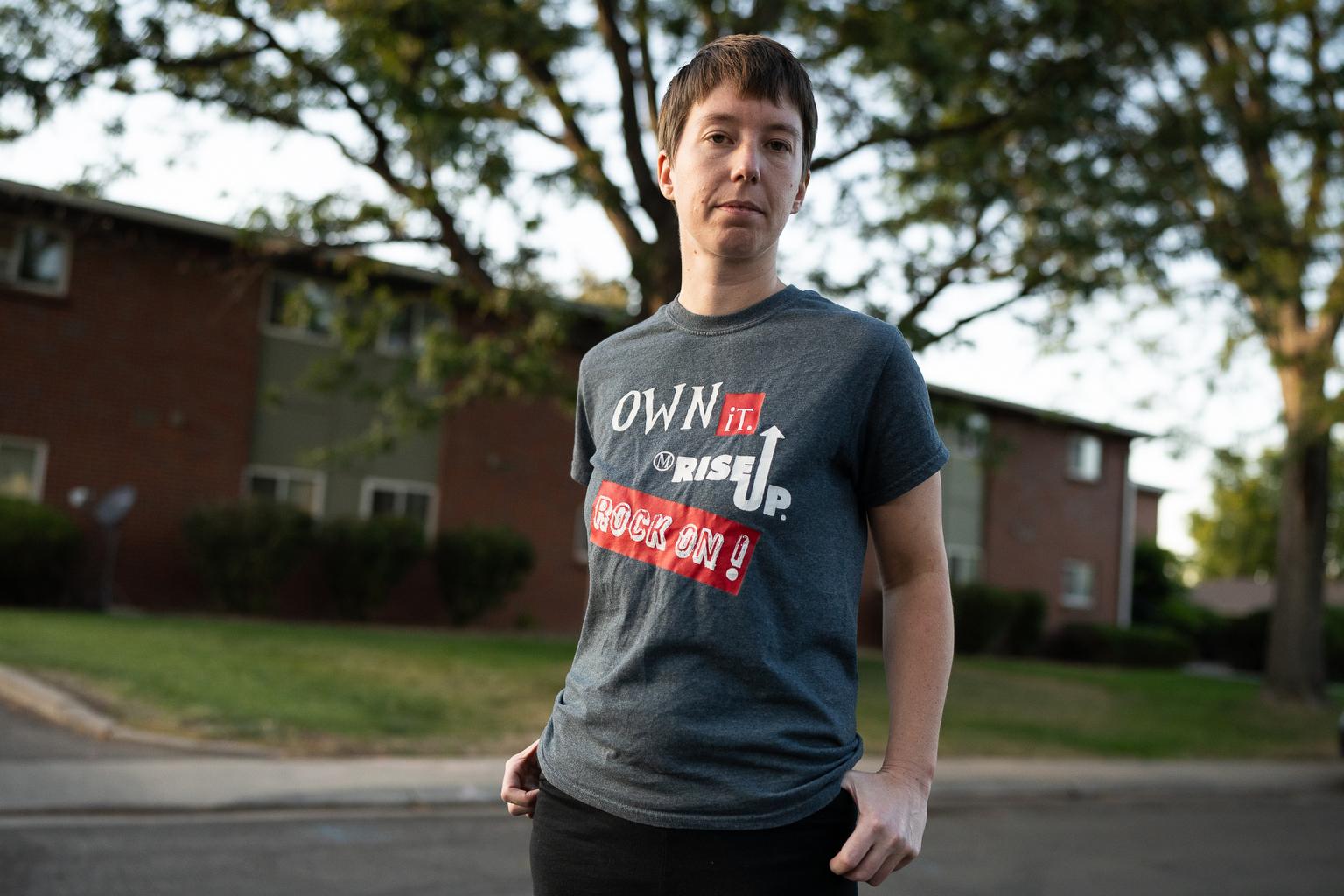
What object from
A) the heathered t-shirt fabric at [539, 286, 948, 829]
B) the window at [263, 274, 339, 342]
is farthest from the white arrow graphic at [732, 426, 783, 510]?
the window at [263, 274, 339, 342]

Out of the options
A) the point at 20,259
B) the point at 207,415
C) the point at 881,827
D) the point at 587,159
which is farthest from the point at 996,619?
the point at 881,827

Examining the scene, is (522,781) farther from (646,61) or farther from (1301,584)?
(1301,584)

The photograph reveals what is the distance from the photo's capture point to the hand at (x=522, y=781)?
196cm

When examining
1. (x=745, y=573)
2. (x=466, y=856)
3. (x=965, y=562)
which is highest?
(x=965, y=562)

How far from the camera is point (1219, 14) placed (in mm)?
11797

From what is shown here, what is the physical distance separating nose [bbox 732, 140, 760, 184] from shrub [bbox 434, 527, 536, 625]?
1958 centimetres

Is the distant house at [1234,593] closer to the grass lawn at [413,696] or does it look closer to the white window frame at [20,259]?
the grass lawn at [413,696]

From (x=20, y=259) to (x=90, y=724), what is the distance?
37.8ft

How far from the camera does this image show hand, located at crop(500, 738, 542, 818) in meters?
1.96

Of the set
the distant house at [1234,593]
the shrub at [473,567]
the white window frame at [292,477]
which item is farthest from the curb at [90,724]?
the distant house at [1234,593]

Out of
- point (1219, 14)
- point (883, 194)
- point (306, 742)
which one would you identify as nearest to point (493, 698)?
point (306, 742)

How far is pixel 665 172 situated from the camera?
1.96 m

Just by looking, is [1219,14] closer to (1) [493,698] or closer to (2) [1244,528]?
(1) [493,698]

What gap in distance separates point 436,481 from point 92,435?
5675mm
